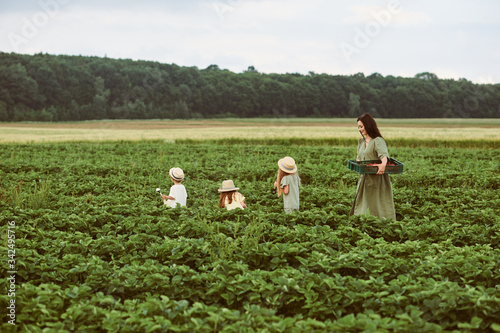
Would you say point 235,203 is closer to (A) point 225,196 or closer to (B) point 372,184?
(A) point 225,196

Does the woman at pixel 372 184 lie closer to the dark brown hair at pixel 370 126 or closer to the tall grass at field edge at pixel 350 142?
the dark brown hair at pixel 370 126

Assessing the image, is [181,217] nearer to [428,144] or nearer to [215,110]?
[428,144]

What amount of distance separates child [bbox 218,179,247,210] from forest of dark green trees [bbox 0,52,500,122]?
7466 centimetres

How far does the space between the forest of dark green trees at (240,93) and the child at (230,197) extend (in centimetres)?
7466

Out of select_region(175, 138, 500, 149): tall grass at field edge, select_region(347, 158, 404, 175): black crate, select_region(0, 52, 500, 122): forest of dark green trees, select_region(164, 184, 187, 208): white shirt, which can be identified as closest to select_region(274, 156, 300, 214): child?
select_region(347, 158, 404, 175): black crate

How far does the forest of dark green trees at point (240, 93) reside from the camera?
80375mm

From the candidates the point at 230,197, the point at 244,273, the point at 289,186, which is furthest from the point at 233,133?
the point at 244,273

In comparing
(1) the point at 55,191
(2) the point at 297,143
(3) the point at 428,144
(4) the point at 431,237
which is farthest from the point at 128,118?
(4) the point at 431,237

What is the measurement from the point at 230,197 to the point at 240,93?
86.7m

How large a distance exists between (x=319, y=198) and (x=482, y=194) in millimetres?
3728

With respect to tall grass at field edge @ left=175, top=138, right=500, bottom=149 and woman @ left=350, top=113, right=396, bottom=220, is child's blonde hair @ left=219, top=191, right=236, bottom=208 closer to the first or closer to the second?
woman @ left=350, top=113, right=396, bottom=220

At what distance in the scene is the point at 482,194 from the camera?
389 inches

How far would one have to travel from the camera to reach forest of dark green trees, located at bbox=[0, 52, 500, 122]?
80.4 m

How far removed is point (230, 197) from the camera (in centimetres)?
795
